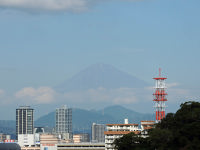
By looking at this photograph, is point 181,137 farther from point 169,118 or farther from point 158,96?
point 158,96

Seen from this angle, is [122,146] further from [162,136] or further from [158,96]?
[158,96]

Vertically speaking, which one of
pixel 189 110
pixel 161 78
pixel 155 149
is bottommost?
pixel 155 149

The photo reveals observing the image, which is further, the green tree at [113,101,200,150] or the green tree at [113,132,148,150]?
the green tree at [113,132,148,150]

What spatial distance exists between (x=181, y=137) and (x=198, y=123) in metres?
5.10

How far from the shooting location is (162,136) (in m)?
106

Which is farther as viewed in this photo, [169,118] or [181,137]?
[169,118]

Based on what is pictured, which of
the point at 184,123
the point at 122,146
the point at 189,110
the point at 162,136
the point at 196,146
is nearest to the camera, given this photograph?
the point at 196,146

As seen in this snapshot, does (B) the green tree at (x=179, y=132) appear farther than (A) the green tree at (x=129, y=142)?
No

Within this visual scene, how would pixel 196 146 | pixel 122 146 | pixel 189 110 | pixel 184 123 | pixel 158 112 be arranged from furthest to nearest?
pixel 158 112 → pixel 122 146 → pixel 189 110 → pixel 184 123 → pixel 196 146

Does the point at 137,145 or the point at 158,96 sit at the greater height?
the point at 158,96

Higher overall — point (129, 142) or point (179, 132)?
point (179, 132)

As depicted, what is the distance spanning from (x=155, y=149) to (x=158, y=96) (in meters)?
77.8

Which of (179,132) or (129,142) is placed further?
(129,142)

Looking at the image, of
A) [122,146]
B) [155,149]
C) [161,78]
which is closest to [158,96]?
[161,78]
